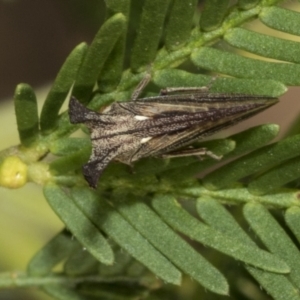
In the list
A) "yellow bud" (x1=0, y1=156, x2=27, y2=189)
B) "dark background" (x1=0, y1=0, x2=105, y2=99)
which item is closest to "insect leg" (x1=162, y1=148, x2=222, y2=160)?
"yellow bud" (x1=0, y1=156, x2=27, y2=189)

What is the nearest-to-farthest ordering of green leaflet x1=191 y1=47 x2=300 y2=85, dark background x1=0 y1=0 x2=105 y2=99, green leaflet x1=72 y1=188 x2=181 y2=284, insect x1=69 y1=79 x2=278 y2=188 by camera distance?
green leaflet x1=191 y1=47 x2=300 y2=85 → green leaflet x1=72 y1=188 x2=181 y2=284 → insect x1=69 y1=79 x2=278 y2=188 → dark background x1=0 y1=0 x2=105 y2=99

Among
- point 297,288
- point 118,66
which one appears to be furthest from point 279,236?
point 118,66

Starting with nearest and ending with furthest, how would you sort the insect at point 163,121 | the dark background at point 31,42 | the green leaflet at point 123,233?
the green leaflet at point 123,233 → the insect at point 163,121 → the dark background at point 31,42

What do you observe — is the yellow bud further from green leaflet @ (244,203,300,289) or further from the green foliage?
green leaflet @ (244,203,300,289)

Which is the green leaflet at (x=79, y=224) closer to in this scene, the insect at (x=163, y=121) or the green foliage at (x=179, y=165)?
the green foliage at (x=179, y=165)

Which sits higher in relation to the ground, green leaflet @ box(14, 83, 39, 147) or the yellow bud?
green leaflet @ box(14, 83, 39, 147)

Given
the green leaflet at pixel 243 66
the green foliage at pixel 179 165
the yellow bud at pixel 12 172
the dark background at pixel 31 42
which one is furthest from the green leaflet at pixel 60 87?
the dark background at pixel 31 42
